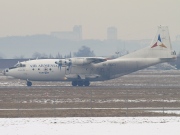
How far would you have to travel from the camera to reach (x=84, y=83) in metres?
76.3

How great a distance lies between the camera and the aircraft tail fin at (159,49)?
76.9 metres

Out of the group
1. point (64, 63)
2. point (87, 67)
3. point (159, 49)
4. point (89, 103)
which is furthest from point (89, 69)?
point (89, 103)

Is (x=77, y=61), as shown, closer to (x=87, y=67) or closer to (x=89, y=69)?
(x=87, y=67)
